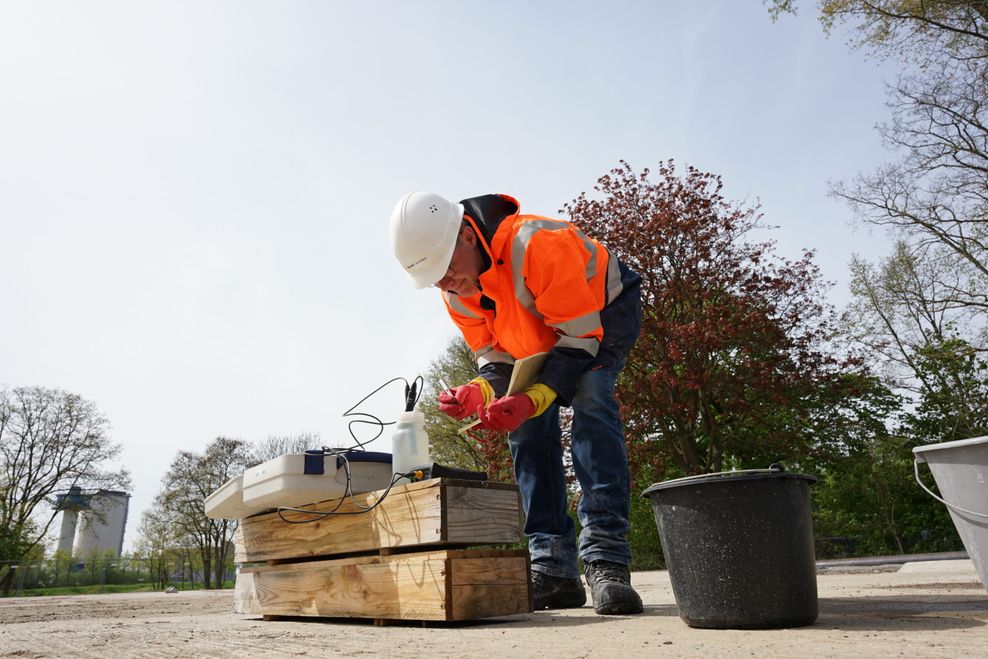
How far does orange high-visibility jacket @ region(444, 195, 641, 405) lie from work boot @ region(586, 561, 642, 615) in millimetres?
754

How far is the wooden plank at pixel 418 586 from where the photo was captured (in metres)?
2.44

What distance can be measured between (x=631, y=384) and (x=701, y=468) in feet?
8.57

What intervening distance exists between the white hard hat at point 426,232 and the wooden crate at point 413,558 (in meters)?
1.05

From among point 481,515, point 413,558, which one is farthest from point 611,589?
point 413,558

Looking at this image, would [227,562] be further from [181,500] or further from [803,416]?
[803,416]

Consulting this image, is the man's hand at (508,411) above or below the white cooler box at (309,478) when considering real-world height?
above

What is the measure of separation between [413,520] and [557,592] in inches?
→ 37.2

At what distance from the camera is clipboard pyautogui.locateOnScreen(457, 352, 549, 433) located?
2.80 meters

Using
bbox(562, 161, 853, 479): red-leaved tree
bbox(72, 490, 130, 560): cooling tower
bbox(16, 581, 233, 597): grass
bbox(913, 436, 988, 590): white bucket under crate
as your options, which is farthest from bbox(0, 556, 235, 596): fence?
bbox(913, 436, 988, 590): white bucket under crate

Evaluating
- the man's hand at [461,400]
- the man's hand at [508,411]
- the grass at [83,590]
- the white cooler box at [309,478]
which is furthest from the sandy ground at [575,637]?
the grass at [83,590]

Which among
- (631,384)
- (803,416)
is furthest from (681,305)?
(803,416)

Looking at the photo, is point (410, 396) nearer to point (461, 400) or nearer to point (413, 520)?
point (461, 400)

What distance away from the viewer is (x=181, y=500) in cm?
2950

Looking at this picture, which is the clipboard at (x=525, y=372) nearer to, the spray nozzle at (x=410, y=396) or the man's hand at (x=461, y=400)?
the man's hand at (x=461, y=400)
